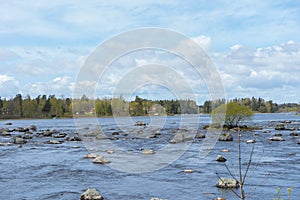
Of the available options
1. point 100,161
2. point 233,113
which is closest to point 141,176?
point 100,161

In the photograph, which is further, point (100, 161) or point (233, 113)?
point (233, 113)

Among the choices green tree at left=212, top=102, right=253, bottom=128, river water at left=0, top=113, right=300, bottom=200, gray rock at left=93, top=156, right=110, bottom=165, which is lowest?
river water at left=0, top=113, right=300, bottom=200

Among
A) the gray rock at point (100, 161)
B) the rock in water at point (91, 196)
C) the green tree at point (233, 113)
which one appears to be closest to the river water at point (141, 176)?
the gray rock at point (100, 161)

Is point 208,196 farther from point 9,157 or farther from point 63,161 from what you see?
point 9,157

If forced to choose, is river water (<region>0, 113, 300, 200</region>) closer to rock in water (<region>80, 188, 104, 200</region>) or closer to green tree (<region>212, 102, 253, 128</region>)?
rock in water (<region>80, 188, 104, 200</region>)

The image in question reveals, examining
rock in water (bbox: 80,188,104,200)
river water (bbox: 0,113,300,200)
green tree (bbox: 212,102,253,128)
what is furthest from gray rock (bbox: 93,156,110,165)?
green tree (bbox: 212,102,253,128)

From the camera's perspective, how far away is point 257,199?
512 inches

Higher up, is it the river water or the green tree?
the green tree

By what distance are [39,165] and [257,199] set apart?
1331cm

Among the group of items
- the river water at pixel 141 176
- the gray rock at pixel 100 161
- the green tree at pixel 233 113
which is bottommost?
the river water at pixel 141 176

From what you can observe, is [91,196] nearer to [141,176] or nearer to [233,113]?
[141,176]

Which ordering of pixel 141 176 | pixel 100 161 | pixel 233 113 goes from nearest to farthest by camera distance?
1. pixel 141 176
2. pixel 100 161
3. pixel 233 113

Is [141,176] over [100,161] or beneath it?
beneath

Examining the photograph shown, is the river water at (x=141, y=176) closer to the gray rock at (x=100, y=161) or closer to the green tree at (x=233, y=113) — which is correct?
the gray rock at (x=100, y=161)
